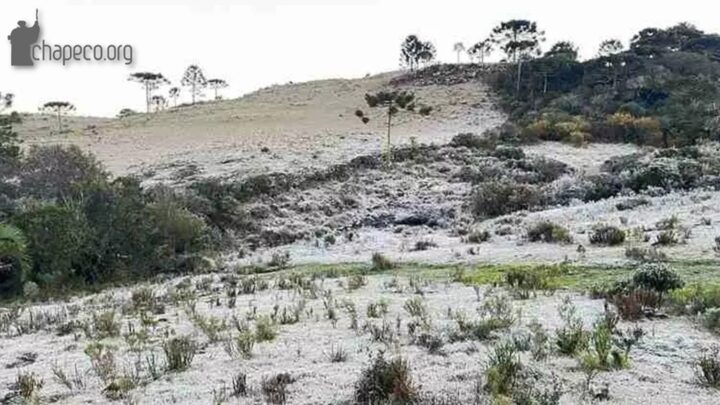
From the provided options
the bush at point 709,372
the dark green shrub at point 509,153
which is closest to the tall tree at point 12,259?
the bush at point 709,372

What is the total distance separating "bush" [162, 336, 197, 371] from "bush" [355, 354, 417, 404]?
2.16 metres

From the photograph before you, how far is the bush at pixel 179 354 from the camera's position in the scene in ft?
26.1

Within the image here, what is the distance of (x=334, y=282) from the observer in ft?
46.7

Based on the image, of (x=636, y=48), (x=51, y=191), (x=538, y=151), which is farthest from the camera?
(x=636, y=48)

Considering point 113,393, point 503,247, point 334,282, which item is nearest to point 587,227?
point 503,247

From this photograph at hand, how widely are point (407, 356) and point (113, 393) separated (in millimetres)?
2968

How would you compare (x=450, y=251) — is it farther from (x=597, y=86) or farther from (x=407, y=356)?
(x=597, y=86)

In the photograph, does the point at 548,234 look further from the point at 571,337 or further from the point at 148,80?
the point at 148,80

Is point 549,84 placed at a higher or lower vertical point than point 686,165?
higher

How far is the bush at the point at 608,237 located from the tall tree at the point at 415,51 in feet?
188

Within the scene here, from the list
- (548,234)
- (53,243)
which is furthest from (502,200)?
(53,243)

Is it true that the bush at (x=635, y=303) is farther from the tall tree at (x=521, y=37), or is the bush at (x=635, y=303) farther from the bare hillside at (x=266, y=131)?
the tall tree at (x=521, y=37)

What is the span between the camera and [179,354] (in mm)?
8039

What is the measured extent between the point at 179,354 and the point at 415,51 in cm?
6713
